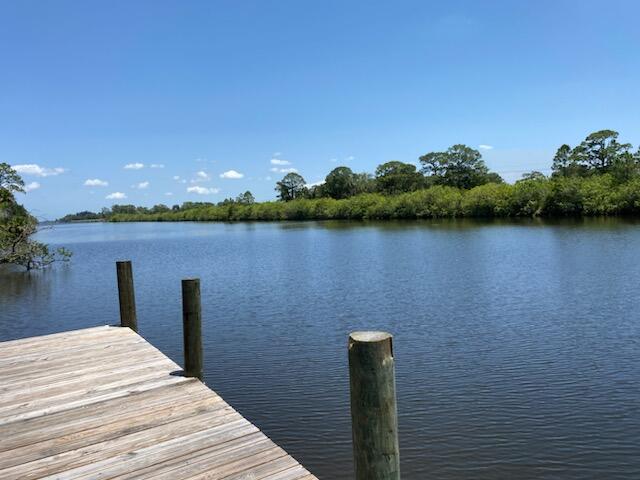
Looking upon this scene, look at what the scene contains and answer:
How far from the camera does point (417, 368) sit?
9.81 m

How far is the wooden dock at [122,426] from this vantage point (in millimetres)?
3846

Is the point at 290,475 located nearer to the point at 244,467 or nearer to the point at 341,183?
the point at 244,467

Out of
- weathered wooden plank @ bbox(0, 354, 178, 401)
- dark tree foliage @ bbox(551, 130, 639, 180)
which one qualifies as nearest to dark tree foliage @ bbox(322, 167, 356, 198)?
dark tree foliage @ bbox(551, 130, 639, 180)

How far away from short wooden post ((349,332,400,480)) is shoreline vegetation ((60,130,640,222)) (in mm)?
65641

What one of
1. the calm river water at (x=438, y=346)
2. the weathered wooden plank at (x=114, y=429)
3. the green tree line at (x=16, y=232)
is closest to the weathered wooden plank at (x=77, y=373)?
the weathered wooden plank at (x=114, y=429)

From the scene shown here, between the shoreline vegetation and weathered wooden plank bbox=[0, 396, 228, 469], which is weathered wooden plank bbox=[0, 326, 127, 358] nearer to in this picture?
weathered wooden plank bbox=[0, 396, 228, 469]

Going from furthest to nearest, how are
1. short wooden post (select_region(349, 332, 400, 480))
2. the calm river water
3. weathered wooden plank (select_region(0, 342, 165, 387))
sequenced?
the calm river water < weathered wooden plank (select_region(0, 342, 165, 387)) < short wooden post (select_region(349, 332, 400, 480))

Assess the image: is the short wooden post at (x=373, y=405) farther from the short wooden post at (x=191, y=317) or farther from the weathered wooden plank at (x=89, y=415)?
the short wooden post at (x=191, y=317)

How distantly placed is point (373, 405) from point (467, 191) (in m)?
89.7

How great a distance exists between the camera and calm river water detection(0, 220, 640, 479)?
265 inches

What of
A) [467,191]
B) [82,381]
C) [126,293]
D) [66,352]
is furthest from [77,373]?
[467,191]

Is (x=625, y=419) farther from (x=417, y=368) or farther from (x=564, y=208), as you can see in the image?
(x=564, y=208)

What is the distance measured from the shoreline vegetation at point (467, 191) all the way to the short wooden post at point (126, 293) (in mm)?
63080

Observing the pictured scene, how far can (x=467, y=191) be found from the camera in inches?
3469
